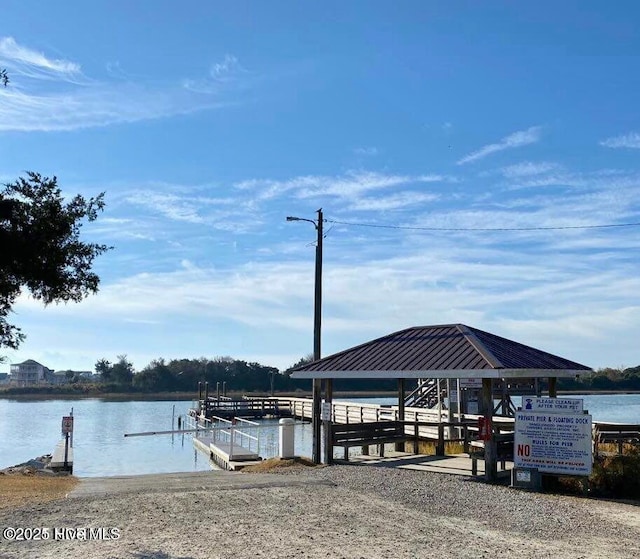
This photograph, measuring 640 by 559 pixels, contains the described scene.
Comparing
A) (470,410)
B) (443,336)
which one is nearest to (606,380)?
(470,410)

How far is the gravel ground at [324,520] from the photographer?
8.38 meters

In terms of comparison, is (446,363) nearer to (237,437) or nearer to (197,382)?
(237,437)

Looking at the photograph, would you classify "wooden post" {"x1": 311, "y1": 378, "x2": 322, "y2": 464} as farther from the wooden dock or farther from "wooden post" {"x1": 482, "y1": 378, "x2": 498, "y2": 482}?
"wooden post" {"x1": 482, "y1": 378, "x2": 498, "y2": 482}

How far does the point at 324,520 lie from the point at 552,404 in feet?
21.9

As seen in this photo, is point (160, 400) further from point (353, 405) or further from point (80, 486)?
point (80, 486)

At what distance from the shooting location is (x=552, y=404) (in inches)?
579

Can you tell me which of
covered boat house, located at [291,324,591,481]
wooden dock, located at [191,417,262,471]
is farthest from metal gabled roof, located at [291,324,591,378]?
wooden dock, located at [191,417,262,471]

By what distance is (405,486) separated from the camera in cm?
1369

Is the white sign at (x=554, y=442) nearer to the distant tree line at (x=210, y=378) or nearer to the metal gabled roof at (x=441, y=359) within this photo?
the metal gabled roof at (x=441, y=359)

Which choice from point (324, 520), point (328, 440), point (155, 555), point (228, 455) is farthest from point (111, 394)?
point (155, 555)

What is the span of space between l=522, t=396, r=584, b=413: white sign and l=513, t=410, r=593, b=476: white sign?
0.42 ft

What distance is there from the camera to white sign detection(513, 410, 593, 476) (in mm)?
13859

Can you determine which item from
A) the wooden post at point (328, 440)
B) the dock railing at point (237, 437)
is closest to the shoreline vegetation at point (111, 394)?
the dock railing at point (237, 437)

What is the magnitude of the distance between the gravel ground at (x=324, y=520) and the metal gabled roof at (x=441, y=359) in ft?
8.23
